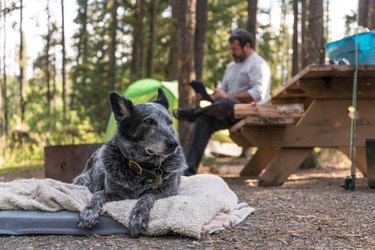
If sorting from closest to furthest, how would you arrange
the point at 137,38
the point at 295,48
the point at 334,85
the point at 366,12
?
1. the point at 334,85
2. the point at 366,12
3. the point at 295,48
4. the point at 137,38

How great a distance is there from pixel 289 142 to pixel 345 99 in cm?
95

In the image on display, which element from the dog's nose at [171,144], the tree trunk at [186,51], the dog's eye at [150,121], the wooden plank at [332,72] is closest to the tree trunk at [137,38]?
the tree trunk at [186,51]

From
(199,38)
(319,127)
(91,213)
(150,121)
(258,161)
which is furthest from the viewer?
(199,38)

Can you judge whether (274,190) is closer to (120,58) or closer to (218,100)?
(218,100)

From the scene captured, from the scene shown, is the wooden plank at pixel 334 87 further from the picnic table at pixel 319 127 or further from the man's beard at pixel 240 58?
the man's beard at pixel 240 58

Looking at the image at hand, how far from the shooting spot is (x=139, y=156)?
3.80m

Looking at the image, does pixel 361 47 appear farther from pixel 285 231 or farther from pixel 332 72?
pixel 285 231

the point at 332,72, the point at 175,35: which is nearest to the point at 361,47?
the point at 332,72

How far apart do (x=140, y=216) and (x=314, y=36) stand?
6094 mm

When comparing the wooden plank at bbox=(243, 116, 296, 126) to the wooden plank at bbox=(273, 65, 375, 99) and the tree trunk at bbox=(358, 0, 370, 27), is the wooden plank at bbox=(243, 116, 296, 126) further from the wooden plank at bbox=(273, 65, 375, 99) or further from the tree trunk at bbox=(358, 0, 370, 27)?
the tree trunk at bbox=(358, 0, 370, 27)

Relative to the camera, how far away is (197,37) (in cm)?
1196

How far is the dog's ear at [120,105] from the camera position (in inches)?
151

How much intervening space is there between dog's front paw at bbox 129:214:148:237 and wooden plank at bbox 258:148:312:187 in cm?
330

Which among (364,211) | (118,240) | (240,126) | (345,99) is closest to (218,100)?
(240,126)
